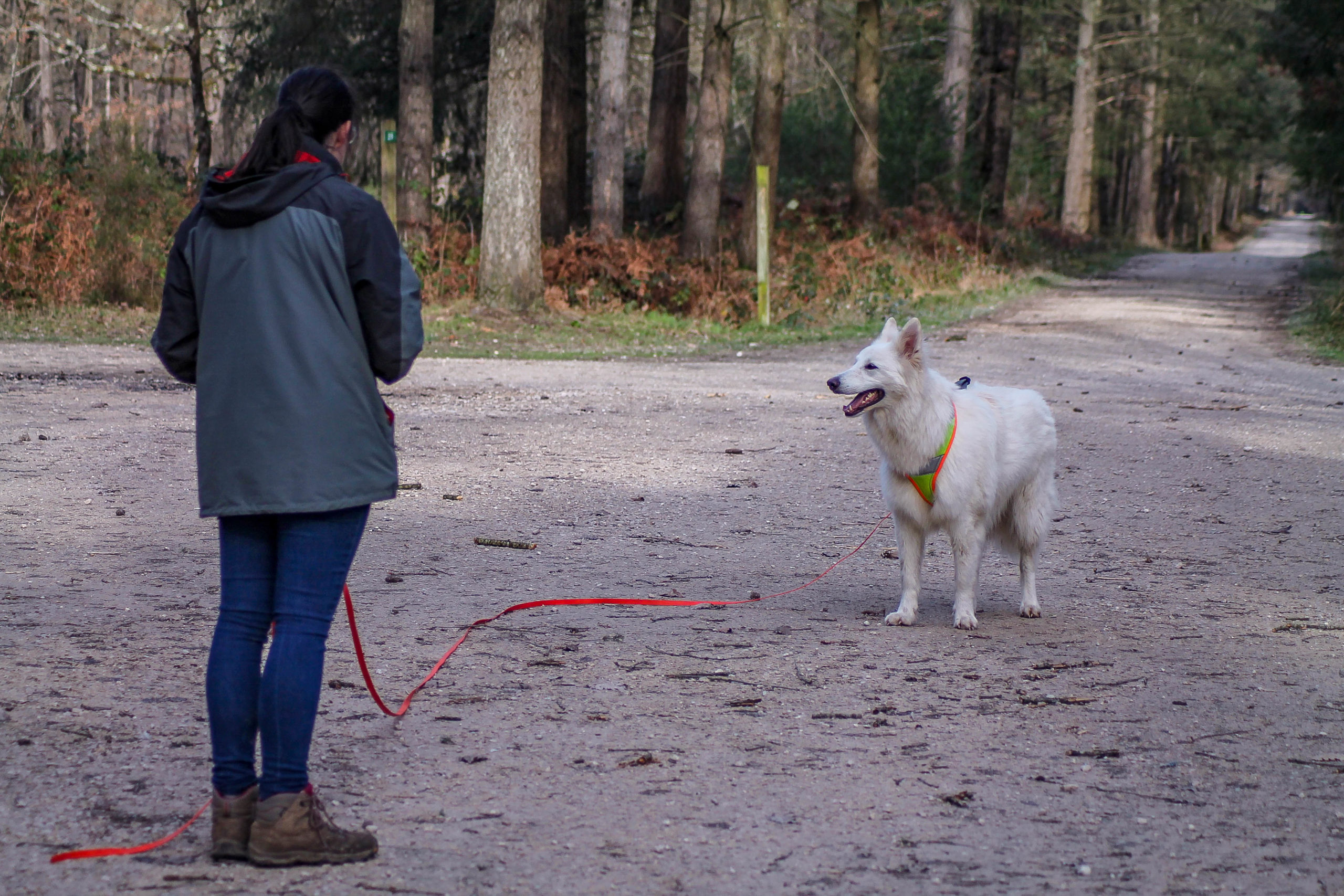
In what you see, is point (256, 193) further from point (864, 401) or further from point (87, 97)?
point (87, 97)

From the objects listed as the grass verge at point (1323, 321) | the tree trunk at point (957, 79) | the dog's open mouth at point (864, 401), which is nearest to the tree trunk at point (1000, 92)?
the tree trunk at point (957, 79)

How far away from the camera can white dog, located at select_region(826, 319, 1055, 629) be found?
616 centimetres

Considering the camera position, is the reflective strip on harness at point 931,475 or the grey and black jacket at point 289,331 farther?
the reflective strip on harness at point 931,475

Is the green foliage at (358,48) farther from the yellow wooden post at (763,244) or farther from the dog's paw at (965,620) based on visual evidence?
the dog's paw at (965,620)

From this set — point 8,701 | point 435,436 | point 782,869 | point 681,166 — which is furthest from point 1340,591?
point 681,166

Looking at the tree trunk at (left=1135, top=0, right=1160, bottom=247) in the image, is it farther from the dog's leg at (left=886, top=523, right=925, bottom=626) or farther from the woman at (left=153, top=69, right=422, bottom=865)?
the woman at (left=153, top=69, right=422, bottom=865)

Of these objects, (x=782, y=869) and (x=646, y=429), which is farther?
(x=646, y=429)

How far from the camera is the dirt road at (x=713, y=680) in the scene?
149 inches

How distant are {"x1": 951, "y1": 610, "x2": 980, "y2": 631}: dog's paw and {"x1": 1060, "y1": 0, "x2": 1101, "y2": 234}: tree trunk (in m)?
41.5

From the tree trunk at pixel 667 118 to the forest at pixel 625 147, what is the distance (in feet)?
0.24

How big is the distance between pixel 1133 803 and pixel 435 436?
7964 mm

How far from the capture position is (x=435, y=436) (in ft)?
36.7

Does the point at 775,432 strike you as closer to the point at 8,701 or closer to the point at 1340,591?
the point at 1340,591

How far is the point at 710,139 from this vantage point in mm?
23719
